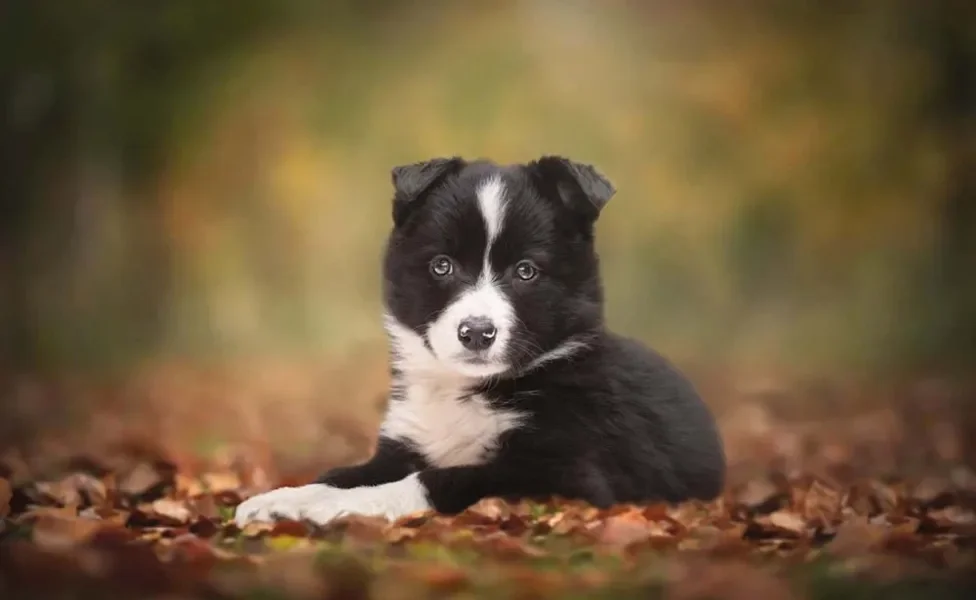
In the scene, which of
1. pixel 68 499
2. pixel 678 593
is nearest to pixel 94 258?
pixel 68 499

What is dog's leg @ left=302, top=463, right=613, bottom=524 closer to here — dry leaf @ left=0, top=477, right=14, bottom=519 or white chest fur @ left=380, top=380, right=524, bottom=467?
white chest fur @ left=380, top=380, right=524, bottom=467

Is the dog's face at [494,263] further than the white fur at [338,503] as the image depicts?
Yes

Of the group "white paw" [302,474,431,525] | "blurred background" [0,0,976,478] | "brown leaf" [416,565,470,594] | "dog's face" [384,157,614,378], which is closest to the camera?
"brown leaf" [416,565,470,594]

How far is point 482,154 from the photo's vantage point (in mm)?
3064

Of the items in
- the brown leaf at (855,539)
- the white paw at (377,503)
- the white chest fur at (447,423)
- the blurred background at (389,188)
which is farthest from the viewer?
the blurred background at (389,188)

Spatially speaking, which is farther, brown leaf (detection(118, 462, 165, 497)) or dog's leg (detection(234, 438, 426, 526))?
brown leaf (detection(118, 462, 165, 497))

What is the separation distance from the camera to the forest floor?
2.04m

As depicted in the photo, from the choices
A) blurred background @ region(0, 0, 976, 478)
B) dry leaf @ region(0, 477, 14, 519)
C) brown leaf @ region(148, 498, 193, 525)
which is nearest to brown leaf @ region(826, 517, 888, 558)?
blurred background @ region(0, 0, 976, 478)

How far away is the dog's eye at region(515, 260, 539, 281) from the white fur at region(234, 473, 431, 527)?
1.73 feet

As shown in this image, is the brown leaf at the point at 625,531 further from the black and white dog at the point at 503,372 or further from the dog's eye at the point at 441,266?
the dog's eye at the point at 441,266

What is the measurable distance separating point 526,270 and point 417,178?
1.12 ft

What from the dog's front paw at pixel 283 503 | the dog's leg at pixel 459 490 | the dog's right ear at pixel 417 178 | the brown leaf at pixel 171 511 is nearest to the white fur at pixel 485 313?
the dog's right ear at pixel 417 178

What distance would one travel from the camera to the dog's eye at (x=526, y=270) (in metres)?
2.46

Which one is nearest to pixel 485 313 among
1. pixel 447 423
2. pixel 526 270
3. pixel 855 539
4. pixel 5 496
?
pixel 526 270
